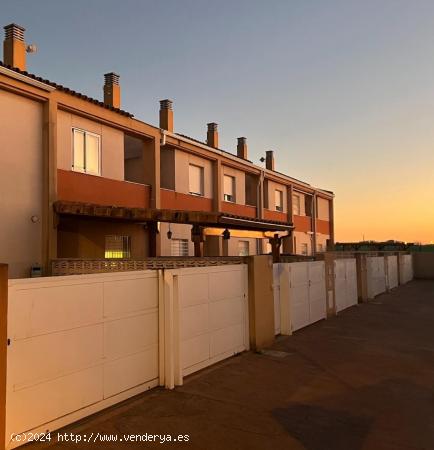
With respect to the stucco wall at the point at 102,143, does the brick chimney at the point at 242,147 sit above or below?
above

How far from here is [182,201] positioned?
60.2ft

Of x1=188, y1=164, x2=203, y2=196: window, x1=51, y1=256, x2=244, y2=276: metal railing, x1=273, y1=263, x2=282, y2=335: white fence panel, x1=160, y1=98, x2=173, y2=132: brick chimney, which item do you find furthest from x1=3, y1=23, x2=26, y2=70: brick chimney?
x1=273, y1=263, x2=282, y2=335: white fence panel

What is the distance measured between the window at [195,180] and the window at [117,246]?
4924 mm

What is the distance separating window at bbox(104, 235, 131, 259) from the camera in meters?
15.0

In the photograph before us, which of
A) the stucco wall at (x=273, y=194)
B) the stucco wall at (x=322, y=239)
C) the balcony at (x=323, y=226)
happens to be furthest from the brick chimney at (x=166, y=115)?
the stucco wall at (x=322, y=239)

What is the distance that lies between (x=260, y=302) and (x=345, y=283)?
26.5ft

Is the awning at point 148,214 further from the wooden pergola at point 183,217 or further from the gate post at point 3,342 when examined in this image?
the gate post at point 3,342

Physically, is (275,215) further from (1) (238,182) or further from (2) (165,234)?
(2) (165,234)

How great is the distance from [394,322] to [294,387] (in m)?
8.08

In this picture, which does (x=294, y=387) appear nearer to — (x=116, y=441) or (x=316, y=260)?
(x=116, y=441)

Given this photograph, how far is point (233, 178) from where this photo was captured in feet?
75.8

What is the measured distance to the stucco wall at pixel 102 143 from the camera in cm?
1307

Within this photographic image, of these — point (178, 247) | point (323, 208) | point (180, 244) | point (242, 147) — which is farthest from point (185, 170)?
point (323, 208)

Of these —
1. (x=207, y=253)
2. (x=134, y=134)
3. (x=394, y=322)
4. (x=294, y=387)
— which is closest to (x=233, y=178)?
(x=207, y=253)
